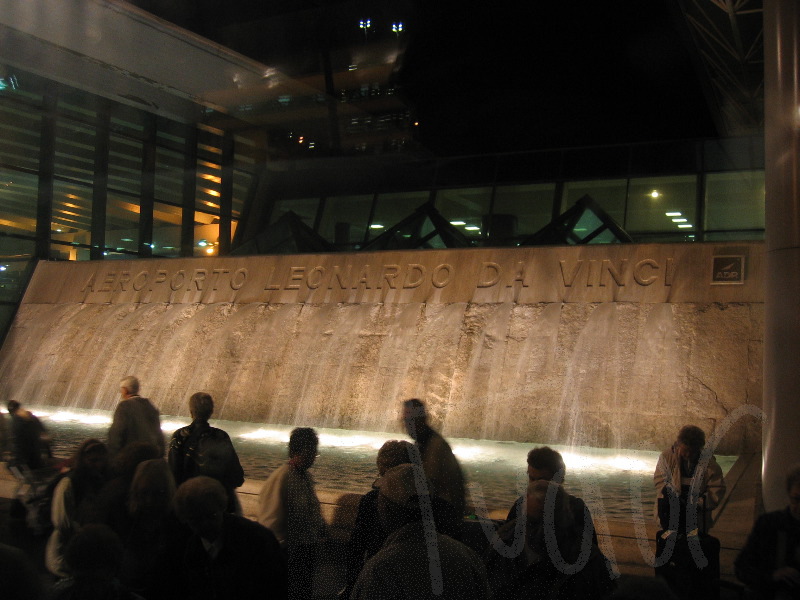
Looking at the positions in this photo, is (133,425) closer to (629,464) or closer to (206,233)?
(629,464)

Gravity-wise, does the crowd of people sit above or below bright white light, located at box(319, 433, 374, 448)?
above

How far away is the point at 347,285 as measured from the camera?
42.1ft

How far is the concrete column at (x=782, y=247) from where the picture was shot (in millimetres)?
6797

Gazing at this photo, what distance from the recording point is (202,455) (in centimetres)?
511

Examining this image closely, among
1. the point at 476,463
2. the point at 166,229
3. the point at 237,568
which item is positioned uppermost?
the point at 166,229

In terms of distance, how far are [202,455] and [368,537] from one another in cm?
172

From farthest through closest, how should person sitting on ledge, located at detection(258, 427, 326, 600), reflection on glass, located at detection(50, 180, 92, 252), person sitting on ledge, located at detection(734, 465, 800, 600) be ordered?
reflection on glass, located at detection(50, 180, 92, 252) < person sitting on ledge, located at detection(258, 427, 326, 600) < person sitting on ledge, located at detection(734, 465, 800, 600)

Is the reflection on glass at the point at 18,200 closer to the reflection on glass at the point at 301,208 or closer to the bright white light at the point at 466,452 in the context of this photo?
the reflection on glass at the point at 301,208

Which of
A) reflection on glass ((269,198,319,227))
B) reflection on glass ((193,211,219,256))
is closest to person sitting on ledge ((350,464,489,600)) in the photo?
reflection on glass ((269,198,319,227))

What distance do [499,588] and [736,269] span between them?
7.94 m

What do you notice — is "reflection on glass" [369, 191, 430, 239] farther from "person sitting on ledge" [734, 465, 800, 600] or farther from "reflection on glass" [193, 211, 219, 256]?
"person sitting on ledge" [734, 465, 800, 600]

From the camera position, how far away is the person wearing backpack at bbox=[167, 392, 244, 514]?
200 inches

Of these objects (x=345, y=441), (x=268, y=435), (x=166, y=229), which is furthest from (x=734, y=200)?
(x=166, y=229)

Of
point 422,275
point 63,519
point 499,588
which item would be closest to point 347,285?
point 422,275
